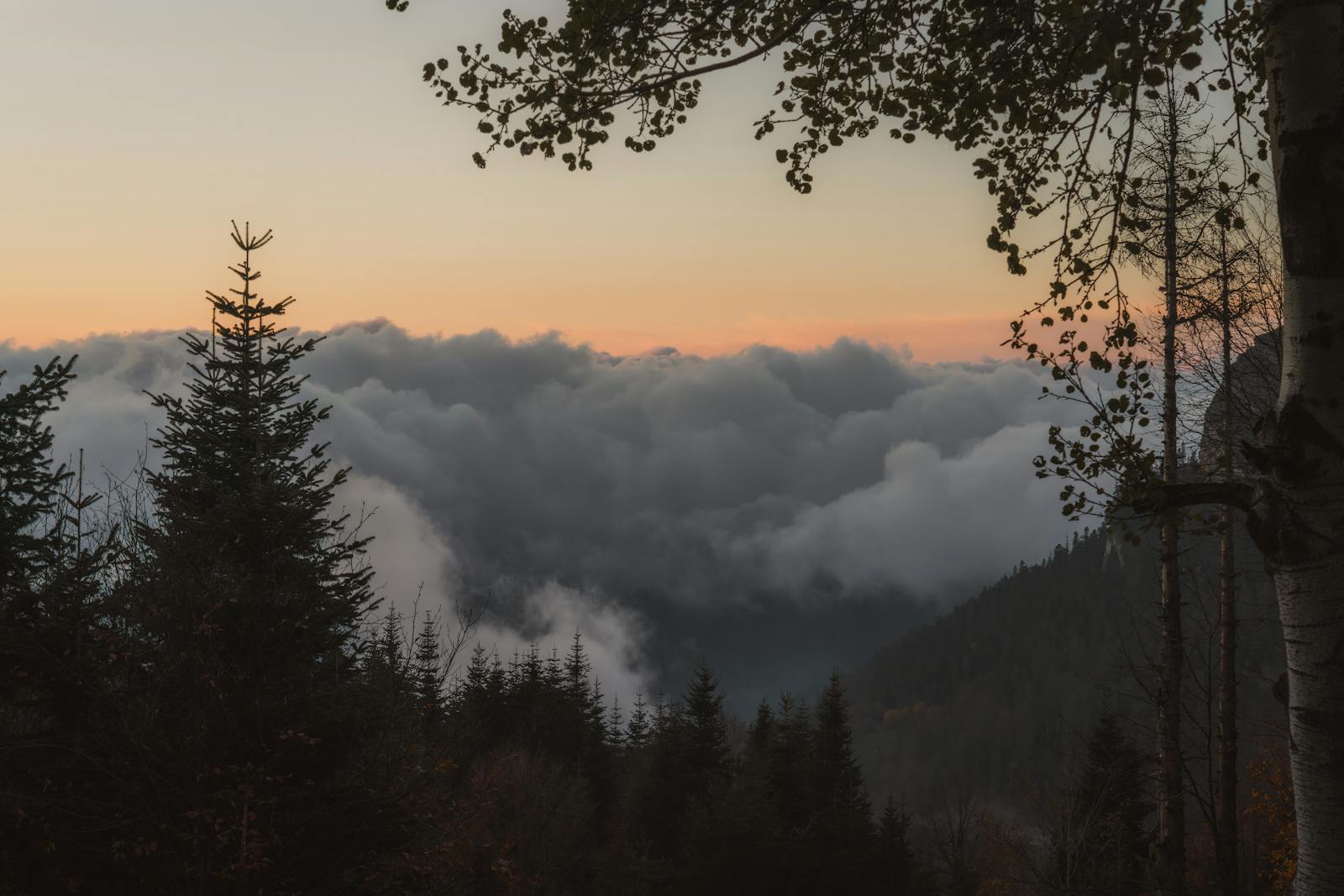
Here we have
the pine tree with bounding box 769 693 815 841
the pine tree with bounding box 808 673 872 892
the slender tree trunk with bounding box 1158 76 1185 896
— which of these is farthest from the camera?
the pine tree with bounding box 769 693 815 841

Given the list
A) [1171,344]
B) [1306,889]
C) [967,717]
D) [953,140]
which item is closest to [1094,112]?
[953,140]

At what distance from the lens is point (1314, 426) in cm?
355

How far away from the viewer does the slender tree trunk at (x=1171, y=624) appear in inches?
→ 403

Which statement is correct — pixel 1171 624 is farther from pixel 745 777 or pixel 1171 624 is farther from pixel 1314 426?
pixel 745 777

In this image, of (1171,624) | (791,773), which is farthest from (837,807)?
(1171,624)

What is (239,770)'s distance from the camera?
10633mm

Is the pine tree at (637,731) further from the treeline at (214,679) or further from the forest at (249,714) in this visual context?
the treeline at (214,679)

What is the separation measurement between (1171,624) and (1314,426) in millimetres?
8344

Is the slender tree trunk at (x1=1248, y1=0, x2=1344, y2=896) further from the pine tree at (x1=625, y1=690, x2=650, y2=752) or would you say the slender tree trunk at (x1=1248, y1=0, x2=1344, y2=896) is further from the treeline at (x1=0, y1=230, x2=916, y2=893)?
the pine tree at (x1=625, y1=690, x2=650, y2=752)

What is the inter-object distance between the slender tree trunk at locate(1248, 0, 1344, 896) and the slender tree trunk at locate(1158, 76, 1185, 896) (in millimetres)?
6842

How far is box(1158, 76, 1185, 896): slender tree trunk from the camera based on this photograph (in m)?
10.2

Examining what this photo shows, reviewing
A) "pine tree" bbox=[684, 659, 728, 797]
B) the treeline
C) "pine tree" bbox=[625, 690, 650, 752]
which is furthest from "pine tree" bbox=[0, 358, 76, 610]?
"pine tree" bbox=[625, 690, 650, 752]

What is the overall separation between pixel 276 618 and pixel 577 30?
37.7ft

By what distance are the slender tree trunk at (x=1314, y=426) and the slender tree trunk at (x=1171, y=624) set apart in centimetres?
684
